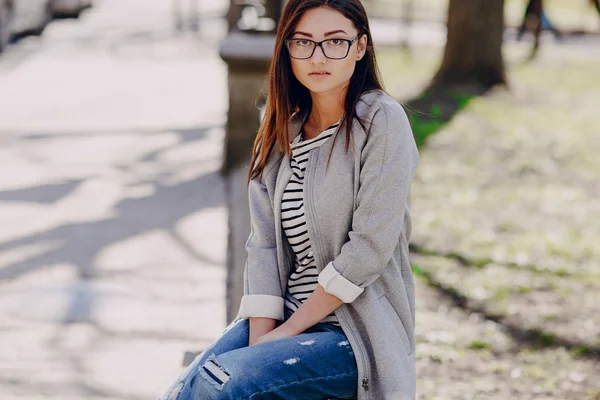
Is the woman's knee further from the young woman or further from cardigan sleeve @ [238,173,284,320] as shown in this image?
cardigan sleeve @ [238,173,284,320]

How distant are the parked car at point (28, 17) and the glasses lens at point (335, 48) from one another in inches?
481

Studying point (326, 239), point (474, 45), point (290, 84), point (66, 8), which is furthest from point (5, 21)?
point (326, 239)

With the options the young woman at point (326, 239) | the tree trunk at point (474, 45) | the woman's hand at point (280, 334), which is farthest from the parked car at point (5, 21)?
the woman's hand at point (280, 334)

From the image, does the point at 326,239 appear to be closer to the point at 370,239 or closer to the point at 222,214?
the point at 370,239

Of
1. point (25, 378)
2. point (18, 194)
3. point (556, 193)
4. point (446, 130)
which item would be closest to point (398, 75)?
point (446, 130)

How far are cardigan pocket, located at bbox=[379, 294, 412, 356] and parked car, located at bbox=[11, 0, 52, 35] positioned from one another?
1247 centimetres

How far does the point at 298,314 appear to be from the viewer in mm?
2383

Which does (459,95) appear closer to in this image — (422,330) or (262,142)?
(422,330)

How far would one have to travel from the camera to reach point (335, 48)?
239 cm

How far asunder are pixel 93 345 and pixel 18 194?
271cm

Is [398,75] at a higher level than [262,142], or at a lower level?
lower

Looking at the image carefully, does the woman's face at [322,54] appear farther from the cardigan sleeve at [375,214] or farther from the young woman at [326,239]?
the cardigan sleeve at [375,214]

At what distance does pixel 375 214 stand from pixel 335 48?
1.62 ft

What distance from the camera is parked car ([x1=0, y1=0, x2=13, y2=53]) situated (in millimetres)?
12688
